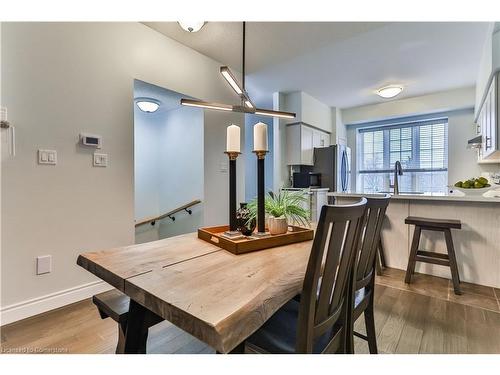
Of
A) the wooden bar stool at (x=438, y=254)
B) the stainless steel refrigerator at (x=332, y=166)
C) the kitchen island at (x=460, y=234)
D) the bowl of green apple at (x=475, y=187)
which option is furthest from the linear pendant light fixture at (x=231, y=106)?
the stainless steel refrigerator at (x=332, y=166)

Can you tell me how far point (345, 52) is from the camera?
3.31 metres

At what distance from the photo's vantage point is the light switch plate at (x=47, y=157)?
2008 millimetres

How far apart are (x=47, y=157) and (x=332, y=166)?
4268 millimetres

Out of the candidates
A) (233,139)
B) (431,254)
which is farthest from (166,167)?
(431,254)

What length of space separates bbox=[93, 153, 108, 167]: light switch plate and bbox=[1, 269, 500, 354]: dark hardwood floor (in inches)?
46.5

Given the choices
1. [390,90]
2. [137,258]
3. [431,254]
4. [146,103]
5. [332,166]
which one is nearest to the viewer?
[137,258]

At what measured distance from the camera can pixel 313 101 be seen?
5117 mm

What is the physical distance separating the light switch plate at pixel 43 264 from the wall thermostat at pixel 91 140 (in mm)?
956

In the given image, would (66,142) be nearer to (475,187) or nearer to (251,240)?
(251,240)

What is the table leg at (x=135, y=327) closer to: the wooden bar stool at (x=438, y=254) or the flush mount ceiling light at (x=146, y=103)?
the wooden bar stool at (x=438, y=254)

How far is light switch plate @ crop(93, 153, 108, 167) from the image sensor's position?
7.63 ft

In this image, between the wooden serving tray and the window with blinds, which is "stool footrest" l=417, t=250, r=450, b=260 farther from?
the window with blinds

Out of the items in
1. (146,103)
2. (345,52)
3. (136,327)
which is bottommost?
(136,327)
